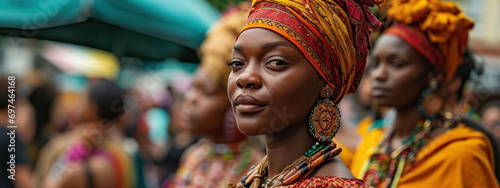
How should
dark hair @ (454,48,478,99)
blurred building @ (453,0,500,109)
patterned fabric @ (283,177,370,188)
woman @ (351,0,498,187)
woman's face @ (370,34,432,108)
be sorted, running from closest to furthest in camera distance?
1. patterned fabric @ (283,177,370,188)
2. woman @ (351,0,498,187)
3. woman's face @ (370,34,432,108)
4. dark hair @ (454,48,478,99)
5. blurred building @ (453,0,500,109)

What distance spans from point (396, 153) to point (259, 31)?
202 cm

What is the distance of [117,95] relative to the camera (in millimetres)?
5969

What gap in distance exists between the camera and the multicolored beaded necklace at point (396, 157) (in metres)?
4.30

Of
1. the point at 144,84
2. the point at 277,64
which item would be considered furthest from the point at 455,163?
the point at 144,84

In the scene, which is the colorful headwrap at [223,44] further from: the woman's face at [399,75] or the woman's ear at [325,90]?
the woman's ear at [325,90]

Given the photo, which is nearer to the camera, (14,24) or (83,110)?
(14,24)

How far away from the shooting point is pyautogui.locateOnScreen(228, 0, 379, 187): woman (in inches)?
105

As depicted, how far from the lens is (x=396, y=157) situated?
4.39 metres

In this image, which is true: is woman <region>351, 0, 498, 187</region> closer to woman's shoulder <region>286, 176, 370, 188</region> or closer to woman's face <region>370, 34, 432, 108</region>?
woman's face <region>370, 34, 432, 108</region>

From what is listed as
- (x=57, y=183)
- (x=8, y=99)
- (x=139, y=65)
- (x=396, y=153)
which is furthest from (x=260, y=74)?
(x=139, y=65)

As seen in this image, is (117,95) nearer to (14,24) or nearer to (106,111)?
(106,111)

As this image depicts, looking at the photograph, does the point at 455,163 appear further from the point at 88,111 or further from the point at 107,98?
the point at 88,111

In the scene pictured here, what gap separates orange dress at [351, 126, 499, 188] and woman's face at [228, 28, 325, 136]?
174cm

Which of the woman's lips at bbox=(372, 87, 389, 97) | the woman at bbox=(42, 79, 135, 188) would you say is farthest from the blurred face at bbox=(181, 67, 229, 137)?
the woman's lips at bbox=(372, 87, 389, 97)
